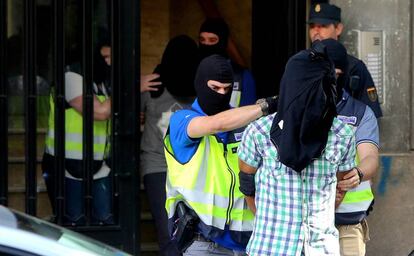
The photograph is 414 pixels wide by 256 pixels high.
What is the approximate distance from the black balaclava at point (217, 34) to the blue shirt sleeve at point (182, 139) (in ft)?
6.39

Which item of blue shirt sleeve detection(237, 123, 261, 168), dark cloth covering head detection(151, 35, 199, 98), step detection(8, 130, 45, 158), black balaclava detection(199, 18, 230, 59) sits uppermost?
black balaclava detection(199, 18, 230, 59)

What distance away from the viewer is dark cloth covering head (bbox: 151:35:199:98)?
279 inches

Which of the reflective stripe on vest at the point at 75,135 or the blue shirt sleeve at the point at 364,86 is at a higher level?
the blue shirt sleeve at the point at 364,86

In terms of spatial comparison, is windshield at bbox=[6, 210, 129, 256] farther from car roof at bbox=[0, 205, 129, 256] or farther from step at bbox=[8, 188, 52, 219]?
step at bbox=[8, 188, 52, 219]

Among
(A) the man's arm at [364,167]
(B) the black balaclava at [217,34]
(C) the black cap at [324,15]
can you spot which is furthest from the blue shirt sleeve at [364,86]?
(B) the black balaclava at [217,34]

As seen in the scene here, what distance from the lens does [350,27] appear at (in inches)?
277

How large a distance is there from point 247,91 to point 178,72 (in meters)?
0.53

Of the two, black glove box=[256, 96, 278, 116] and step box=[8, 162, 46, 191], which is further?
step box=[8, 162, 46, 191]

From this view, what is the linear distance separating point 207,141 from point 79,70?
1878mm

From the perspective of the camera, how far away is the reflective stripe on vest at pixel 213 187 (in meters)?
5.08

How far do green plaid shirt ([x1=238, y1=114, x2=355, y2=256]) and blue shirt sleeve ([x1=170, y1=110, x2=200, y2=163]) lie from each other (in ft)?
2.09

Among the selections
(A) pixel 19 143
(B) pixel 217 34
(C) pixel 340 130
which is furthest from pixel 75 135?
(C) pixel 340 130

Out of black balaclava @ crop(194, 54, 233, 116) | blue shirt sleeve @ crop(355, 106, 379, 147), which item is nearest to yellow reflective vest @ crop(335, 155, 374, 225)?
blue shirt sleeve @ crop(355, 106, 379, 147)

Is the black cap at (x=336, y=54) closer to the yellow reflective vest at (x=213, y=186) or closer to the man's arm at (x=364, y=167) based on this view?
the man's arm at (x=364, y=167)
